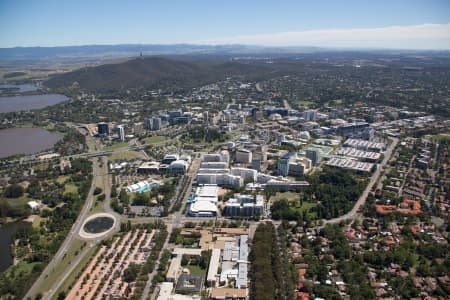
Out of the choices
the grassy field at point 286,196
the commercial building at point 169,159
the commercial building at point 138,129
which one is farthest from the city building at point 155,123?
the grassy field at point 286,196

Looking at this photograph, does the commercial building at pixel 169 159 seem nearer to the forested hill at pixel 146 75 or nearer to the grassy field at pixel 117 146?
the grassy field at pixel 117 146

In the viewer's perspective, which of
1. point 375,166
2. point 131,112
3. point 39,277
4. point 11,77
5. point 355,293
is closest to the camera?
point 355,293

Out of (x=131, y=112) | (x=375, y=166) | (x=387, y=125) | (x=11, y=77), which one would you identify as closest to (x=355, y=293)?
(x=375, y=166)

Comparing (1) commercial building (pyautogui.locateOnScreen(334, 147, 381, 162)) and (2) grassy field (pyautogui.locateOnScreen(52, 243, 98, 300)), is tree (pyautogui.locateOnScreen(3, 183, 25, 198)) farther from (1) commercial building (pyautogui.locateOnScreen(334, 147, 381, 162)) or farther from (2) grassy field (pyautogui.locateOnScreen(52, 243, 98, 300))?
(1) commercial building (pyautogui.locateOnScreen(334, 147, 381, 162))

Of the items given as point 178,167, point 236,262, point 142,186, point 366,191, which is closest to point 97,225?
point 142,186

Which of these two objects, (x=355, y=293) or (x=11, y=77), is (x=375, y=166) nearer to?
(x=355, y=293)

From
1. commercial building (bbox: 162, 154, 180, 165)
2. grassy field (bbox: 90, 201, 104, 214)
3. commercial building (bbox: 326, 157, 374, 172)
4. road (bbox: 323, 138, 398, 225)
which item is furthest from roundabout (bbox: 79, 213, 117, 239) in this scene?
commercial building (bbox: 326, 157, 374, 172)
